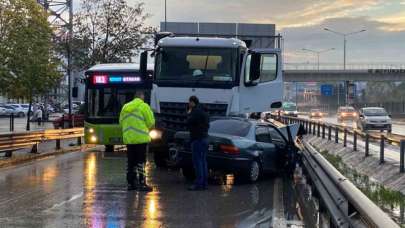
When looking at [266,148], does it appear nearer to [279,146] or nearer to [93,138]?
[279,146]

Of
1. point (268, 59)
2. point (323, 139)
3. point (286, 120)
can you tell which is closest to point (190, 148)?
point (268, 59)

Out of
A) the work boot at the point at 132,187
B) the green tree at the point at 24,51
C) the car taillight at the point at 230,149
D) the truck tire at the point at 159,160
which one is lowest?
the work boot at the point at 132,187

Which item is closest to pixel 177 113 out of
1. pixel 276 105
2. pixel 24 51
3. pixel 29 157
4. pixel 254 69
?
pixel 254 69

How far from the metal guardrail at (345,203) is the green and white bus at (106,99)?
37.7 ft

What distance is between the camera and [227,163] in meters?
13.1

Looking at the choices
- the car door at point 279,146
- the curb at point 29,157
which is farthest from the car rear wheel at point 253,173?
the curb at point 29,157

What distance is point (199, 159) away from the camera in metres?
12.4

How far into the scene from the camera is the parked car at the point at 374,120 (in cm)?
4082

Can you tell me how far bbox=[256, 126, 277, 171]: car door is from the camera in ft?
45.7

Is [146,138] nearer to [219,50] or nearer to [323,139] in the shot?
[219,50]

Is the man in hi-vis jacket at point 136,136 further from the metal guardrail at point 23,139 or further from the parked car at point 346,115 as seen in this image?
the parked car at point 346,115

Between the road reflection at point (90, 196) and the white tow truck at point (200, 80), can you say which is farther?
the white tow truck at point (200, 80)

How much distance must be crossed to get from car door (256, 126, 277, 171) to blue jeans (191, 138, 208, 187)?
1.82m

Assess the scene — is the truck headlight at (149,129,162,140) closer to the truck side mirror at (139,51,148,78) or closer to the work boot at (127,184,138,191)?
the truck side mirror at (139,51,148,78)
